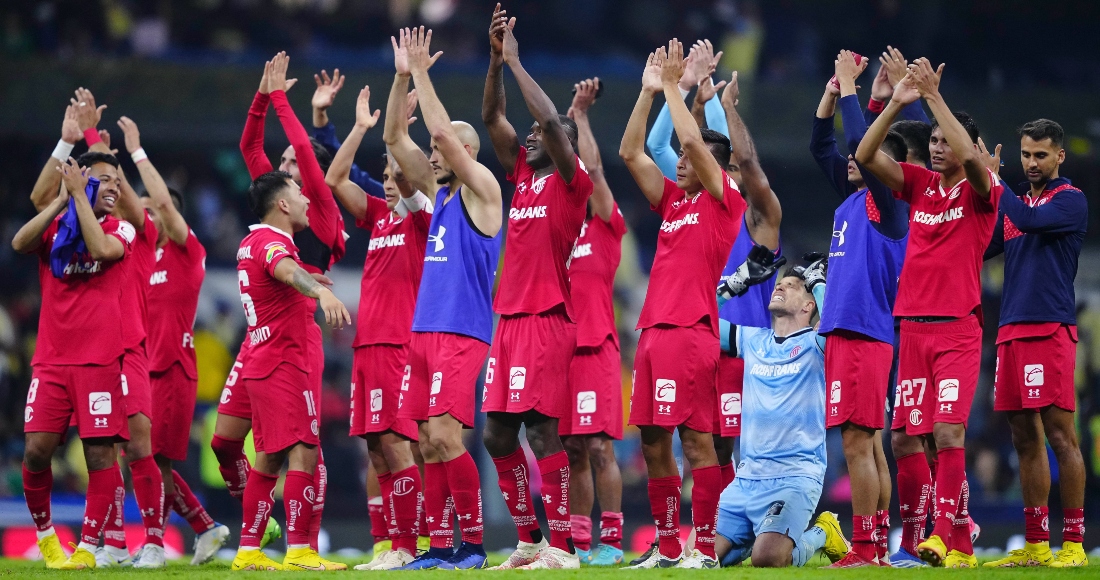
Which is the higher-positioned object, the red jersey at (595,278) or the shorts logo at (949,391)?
the red jersey at (595,278)

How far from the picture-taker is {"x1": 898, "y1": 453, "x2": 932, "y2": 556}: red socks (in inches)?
320

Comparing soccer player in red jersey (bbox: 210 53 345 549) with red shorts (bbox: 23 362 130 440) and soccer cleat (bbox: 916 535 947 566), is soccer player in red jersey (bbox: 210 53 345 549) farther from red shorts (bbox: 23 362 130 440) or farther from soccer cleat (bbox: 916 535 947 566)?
soccer cleat (bbox: 916 535 947 566)

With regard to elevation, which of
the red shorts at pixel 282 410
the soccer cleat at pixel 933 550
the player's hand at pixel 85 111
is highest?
the player's hand at pixel 85 111

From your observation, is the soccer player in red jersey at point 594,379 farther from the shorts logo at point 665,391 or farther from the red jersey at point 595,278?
the shorts logo at point 665,391

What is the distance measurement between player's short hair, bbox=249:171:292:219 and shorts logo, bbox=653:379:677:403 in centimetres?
299

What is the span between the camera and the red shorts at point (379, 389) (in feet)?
30.0

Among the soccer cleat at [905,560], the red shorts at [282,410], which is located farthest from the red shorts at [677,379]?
the red shorts at [282,410]

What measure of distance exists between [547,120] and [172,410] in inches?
171

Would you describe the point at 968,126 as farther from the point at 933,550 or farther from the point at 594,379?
the point at 594,379

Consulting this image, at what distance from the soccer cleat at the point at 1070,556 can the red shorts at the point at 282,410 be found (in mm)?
5021

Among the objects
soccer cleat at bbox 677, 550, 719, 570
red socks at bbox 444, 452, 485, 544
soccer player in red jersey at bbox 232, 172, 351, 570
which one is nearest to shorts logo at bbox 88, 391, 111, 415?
soccer player in red jersey at bbox 232, 172, 351, 570

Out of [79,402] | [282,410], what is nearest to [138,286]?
[79,402]

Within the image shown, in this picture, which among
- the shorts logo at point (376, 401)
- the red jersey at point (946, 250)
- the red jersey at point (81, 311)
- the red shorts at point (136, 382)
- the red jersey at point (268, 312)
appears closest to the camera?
the red jersey at point (946, 250)

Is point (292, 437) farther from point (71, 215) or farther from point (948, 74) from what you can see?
point (948, 74)
